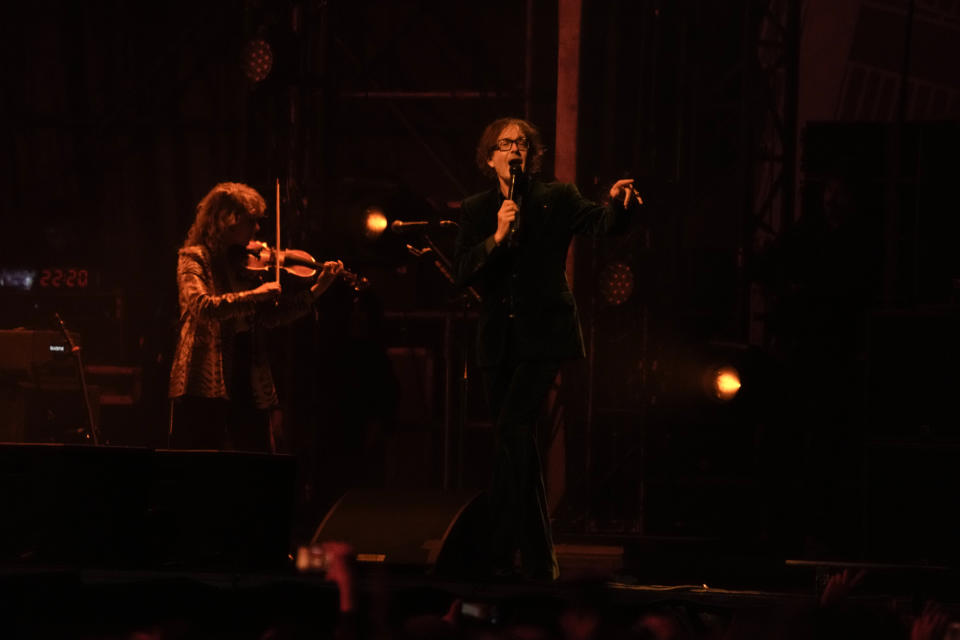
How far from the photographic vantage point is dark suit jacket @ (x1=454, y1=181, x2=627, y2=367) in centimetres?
489

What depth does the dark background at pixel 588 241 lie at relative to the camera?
7098 mm

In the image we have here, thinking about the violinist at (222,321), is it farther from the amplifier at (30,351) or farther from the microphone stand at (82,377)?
the amplifier at (30,351)

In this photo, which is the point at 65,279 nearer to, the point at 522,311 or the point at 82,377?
the point at 82,377

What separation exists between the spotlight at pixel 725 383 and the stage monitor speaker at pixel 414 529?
8.44 ft

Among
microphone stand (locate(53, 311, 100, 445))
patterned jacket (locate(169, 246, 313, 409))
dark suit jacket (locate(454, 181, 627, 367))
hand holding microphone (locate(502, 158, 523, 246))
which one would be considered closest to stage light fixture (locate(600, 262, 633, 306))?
patterned jacket (locate(169, 246, 313, 409))

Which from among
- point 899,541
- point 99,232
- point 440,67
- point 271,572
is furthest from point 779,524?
point 99,232

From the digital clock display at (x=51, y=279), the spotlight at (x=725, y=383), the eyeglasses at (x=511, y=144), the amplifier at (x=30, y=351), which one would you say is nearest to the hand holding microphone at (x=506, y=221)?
the eyeglasses at (x=511, y=144)

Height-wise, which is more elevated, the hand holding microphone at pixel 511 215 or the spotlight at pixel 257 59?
the spotlight at pixel 257 59

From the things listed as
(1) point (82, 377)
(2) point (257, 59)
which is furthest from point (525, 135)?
(1) point (82, 377)

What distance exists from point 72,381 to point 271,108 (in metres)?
2.41

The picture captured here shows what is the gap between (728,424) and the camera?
7.46 m

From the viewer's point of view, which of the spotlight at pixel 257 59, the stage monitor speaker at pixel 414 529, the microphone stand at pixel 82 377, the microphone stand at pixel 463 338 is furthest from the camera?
the microphone stand at pixel 82 377

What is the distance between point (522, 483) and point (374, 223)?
2717 mm

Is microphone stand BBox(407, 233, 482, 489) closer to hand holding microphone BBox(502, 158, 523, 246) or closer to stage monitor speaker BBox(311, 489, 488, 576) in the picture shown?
hand holding microphone BBox(502, 158, 523, 246)
